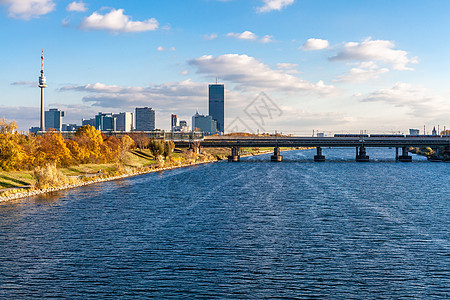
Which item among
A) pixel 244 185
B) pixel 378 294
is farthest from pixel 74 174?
pixel 378 294

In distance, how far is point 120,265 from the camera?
36500 millimetres

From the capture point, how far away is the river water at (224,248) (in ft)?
103

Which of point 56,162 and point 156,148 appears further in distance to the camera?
point 156,148

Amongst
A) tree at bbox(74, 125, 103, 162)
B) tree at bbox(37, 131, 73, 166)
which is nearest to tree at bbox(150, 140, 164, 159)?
tree at bbox(74, 125, 103, 162)

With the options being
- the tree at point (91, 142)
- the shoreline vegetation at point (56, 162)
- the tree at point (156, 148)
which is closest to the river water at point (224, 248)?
the shoreline vegetation at point (56, 162)

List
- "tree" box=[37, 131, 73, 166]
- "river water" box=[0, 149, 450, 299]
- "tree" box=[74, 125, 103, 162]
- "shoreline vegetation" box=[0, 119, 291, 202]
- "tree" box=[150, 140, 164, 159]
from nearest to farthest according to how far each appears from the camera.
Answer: "river water" box=[0, 149, 450, 299], "shoreline vegetation" box=[0, 119, 291, 202], "tree" box=[37, 131, 73, 166], "tree" box=[74, 125, 103, 162], "tree" box=[150, 140, 164, 159]

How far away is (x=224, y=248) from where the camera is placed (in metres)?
42.0

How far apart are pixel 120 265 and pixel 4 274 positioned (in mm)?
9291

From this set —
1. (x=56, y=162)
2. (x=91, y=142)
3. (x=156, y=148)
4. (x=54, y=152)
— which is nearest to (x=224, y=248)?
(x=56, y=162)

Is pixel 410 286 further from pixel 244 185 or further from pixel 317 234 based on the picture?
pixel 244 185

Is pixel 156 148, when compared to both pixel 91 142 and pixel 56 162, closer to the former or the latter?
pixel 91 142

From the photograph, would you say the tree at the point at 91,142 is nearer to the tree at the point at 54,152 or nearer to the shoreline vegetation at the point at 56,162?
the shoreline vegetation at the point at 56,162

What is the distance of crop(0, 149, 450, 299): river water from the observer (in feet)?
103

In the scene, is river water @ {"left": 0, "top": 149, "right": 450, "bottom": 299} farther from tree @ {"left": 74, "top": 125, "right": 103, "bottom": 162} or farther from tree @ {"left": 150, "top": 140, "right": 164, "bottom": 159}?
tree @ {"left": 150, "top": 140, "right": 164, "bottom": 159}
